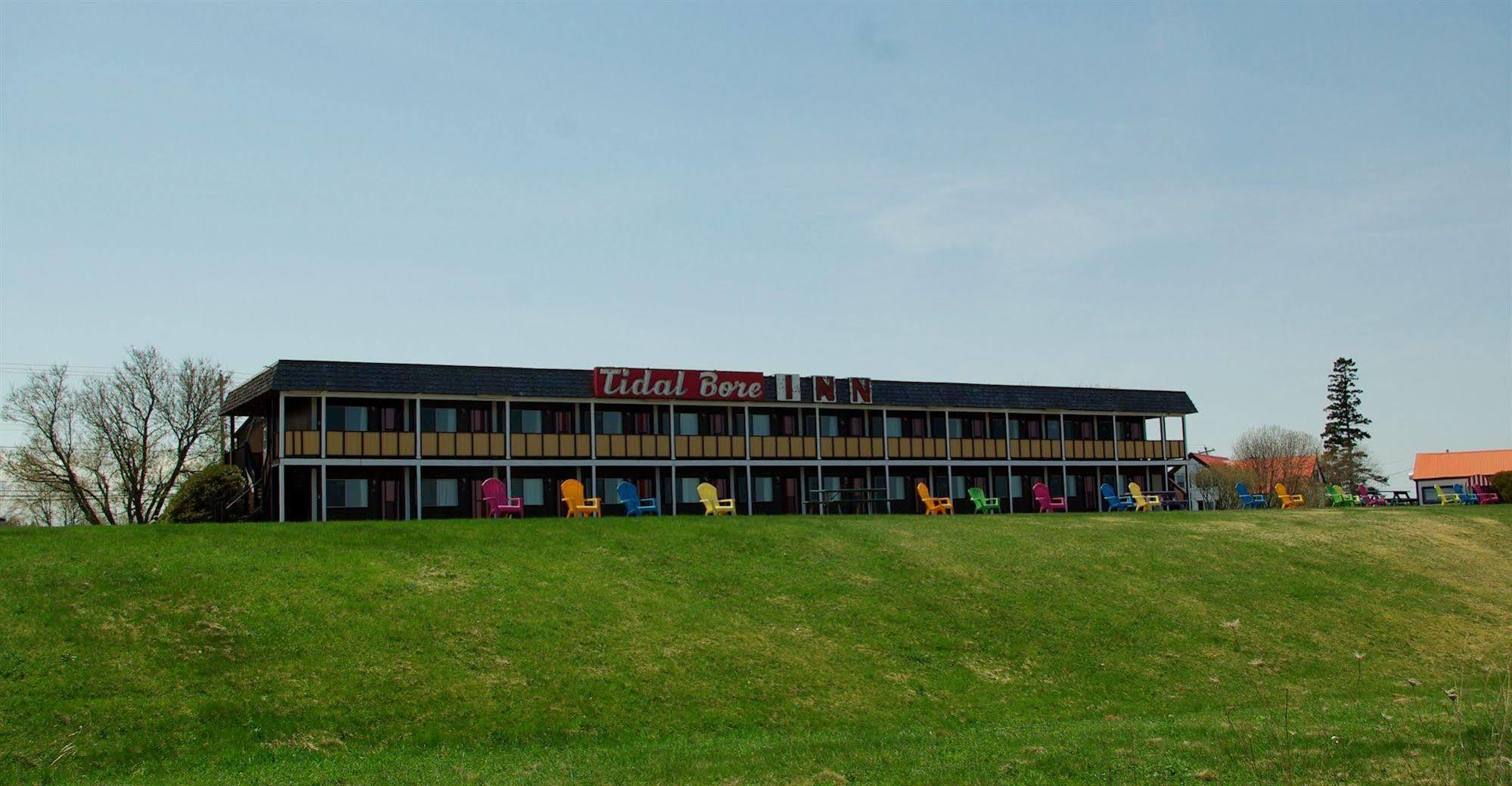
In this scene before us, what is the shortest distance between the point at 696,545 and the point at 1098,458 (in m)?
30.2

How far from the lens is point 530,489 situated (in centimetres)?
4369

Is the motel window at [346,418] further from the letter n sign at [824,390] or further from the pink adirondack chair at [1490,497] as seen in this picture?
the pink adirondack chair at [1490,497]

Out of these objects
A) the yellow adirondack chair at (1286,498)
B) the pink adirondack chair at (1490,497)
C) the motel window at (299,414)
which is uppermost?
the motel window at (299,414)

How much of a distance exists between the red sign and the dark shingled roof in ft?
1.71

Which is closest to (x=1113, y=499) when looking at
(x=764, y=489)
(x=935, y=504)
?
(x=935, y=504)

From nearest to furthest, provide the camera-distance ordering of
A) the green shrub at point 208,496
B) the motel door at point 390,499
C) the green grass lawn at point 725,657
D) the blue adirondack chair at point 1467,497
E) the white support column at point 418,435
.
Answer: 1. the green grass lawn at point 725,657
2. the green shrub at point 208,496
3. the white support column at point 418,435
4. the motel door at point 390,499
5. the blue adirondack chair at point 1467,497

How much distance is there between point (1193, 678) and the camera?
21188 mm

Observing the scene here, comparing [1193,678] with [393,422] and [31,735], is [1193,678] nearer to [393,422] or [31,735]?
[31,735]

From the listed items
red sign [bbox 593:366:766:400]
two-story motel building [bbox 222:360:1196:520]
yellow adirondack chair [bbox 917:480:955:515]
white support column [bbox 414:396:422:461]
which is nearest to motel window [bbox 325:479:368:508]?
two-story motel building [bbox 222:360:1196:520]

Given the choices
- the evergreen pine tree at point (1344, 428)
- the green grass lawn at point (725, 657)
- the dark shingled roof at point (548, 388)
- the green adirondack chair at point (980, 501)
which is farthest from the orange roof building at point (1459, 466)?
the green grass lawn at point (725, 657)

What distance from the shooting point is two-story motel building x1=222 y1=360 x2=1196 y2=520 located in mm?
39719

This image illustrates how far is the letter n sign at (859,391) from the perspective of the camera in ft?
156

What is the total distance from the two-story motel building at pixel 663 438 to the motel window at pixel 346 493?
0.16 ft

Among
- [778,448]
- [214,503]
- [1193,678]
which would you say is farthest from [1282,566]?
[214,503]
